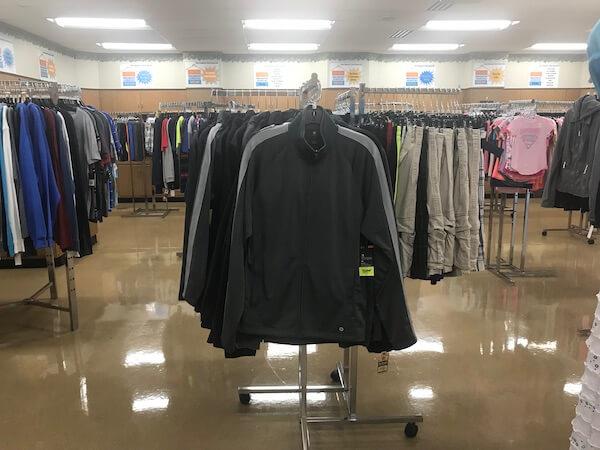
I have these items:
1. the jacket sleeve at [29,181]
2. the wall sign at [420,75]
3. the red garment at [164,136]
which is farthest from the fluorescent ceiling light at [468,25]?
the jacket sleeve at [29,181]

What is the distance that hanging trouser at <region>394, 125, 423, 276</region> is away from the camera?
2.34m

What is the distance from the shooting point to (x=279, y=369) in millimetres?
3219

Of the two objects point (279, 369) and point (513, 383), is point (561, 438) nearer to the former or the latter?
point (513, 383)

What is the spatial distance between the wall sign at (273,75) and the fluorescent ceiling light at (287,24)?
3.22m

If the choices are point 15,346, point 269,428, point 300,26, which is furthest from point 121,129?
point 269,428

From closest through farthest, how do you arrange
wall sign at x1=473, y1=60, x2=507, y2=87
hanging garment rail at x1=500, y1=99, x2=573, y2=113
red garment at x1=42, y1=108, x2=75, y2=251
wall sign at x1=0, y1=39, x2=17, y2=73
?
red garment at x1=42, y1=108, x2=75, y2=251, hanging garment rail at x1=500, y1=99, x2=573, y2=113, wall sign at x1=0, y1=39, x2=17, y2=73, wall sign at x1=473, y1=60, x2=507, y2=87

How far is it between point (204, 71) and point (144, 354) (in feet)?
32.1

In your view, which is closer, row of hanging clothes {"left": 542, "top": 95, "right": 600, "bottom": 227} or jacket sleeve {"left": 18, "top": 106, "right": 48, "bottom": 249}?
jacket sleeve {"left": 18, "top": 106, "right": 48, "bottom": 249}

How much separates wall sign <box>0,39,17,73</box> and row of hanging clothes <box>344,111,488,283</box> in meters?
8.45

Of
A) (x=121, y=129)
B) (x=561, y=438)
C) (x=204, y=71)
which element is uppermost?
(x=204, y=71)

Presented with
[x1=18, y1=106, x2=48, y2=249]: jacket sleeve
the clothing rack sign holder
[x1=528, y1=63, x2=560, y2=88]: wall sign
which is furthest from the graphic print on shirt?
[x1=528, y1=63, x2=560, y2=88]: wall sign

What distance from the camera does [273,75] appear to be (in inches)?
490

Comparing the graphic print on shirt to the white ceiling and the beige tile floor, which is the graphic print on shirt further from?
the white ceiling

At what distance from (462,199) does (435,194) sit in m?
0.18
